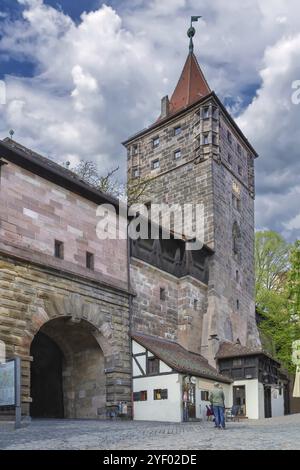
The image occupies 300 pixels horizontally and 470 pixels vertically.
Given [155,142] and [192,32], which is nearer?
[155,142]

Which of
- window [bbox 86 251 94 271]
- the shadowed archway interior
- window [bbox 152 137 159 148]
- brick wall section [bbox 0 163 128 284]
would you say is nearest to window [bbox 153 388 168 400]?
the shadowed archway interior

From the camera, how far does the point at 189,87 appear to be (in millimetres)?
39000

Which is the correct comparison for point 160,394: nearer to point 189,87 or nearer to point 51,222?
point 51,222

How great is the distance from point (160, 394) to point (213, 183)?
45.6 feet

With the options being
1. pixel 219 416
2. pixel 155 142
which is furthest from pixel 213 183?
pixel 219 416

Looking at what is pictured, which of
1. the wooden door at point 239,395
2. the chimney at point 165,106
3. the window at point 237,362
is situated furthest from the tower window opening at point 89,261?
the chimney at point 165,106

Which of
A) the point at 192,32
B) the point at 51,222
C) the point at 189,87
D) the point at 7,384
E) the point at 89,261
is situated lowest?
the point at 7,384

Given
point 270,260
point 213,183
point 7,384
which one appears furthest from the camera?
point 270,260

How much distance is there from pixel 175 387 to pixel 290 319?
1459cm

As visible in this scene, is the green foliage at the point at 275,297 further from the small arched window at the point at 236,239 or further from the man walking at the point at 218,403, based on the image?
the man walking at the point at 218,403

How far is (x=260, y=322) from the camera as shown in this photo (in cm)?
3797

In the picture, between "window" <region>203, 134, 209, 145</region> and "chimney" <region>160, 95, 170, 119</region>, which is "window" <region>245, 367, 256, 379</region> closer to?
"window" <region>203, 134, 209, 145</region>

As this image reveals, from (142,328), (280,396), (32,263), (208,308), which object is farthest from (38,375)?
(280,396)

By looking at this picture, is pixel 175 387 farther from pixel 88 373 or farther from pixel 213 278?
pixel 213 278
